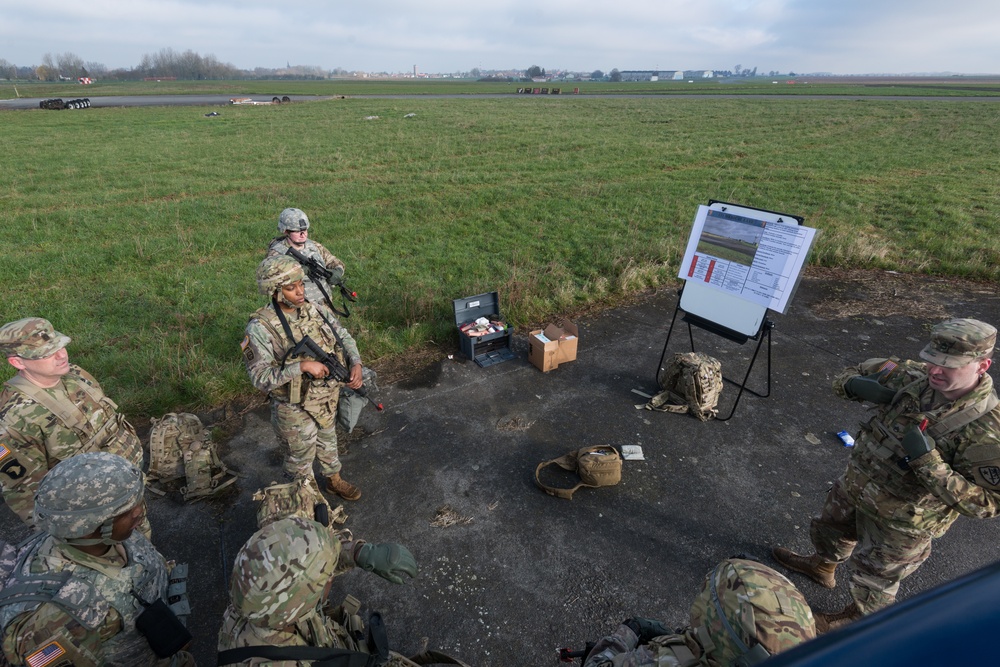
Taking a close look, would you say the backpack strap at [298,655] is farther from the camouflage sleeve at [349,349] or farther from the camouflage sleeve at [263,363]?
→ the camouflage sleeve at [349,349]

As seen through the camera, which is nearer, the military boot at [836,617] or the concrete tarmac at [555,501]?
the military boot at [836,617]

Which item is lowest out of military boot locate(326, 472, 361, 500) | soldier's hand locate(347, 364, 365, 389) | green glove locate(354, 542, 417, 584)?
military boot locate(326, 472, 361, 500)

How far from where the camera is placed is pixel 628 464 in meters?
Answer: 5.41

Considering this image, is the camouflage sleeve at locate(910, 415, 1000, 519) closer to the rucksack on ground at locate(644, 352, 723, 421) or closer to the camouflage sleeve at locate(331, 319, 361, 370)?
the rucksack on ground at locate(644, 352, 723, 421)

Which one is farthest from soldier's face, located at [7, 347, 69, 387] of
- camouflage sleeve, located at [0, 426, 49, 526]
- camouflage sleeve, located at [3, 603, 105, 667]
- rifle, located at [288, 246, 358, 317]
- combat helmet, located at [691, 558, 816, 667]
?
combat helmet, located at [691, 558, 816, 667]

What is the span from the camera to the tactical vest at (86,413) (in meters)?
3.48

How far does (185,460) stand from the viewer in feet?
15.9

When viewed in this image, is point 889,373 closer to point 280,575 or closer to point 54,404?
point 280,575

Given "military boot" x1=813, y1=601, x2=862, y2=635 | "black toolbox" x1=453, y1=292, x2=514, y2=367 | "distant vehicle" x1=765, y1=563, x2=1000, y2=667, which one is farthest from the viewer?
"black toolbox" x1=453, y1=292, x2=514, y2=367

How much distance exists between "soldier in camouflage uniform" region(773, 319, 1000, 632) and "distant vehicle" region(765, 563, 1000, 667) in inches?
110

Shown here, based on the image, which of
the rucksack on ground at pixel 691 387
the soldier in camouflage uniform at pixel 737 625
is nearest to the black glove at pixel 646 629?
the soldier in camouflage uniform at pixel 737 625

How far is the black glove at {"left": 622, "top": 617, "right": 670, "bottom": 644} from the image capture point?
267cm

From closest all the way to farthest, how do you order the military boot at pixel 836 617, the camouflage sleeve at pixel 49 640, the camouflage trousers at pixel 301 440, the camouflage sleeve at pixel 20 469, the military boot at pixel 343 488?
1. the camouflage sleeve at pixel 49 640
2. the camouflage sleeve at pixel 20 469
3. the military boot at pixel 836 617
4. the camouflage trousers at pixel 301 440
5. the military boot at pixel 343 488

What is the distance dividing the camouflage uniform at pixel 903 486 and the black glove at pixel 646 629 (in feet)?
6.31
